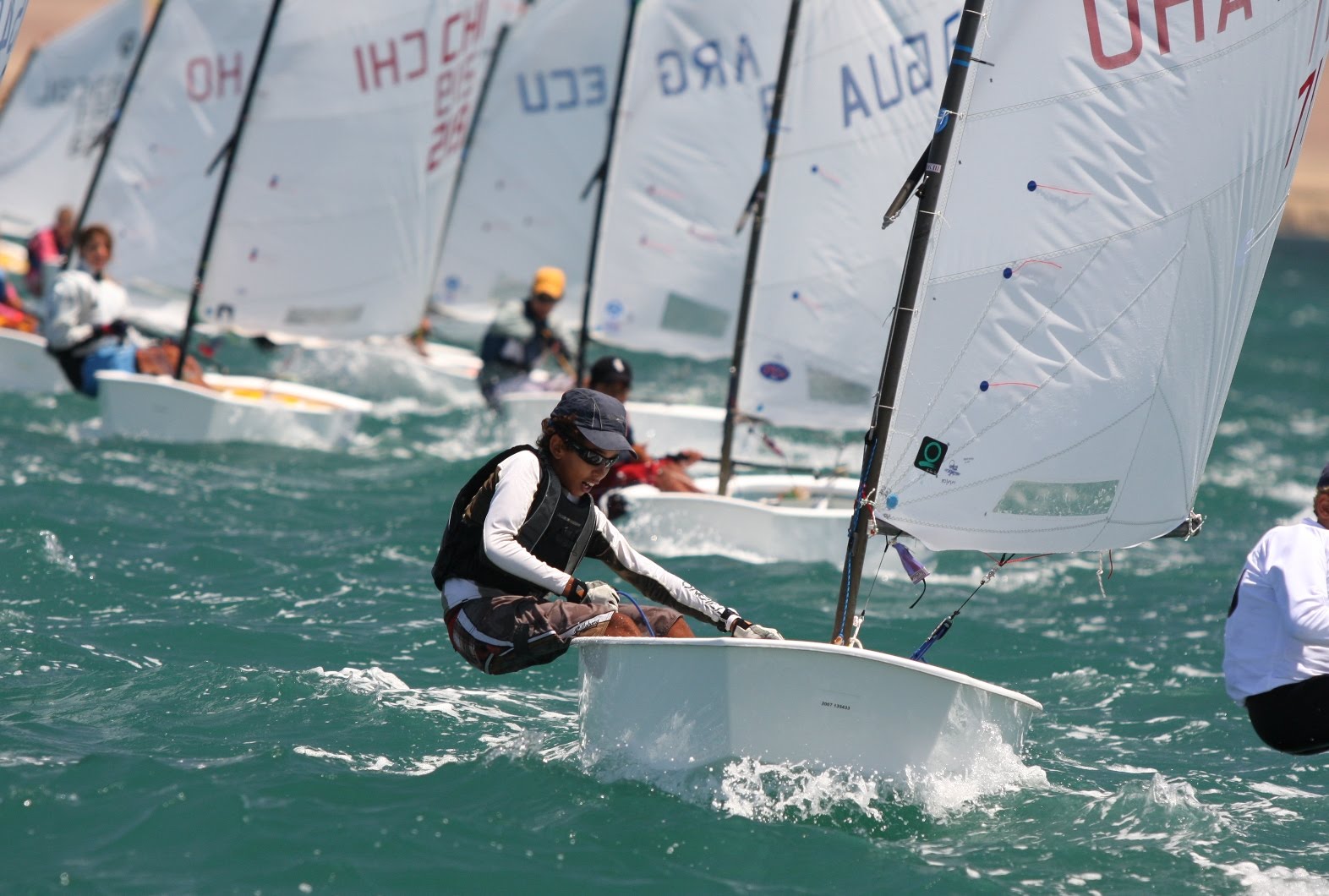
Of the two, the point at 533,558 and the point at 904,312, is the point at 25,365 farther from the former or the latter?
the point at 904,312

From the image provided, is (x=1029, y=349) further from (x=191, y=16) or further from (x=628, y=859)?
(x=191, y=16)

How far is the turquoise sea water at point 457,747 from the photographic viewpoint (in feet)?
12.8

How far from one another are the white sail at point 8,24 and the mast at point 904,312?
3251mm

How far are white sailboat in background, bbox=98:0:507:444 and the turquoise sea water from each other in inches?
108

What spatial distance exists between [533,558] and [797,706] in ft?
2.64

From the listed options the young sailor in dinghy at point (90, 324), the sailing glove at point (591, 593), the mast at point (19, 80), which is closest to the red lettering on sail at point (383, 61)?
the young sailor in dinghy at point (90, 324)

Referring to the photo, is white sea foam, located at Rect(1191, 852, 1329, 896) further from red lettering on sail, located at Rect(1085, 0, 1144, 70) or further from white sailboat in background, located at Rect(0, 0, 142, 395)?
white sailboat in background, located at Rect(0, 0, 142, 395)

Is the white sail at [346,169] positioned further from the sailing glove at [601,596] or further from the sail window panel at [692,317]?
the sailing glove at [601,596]

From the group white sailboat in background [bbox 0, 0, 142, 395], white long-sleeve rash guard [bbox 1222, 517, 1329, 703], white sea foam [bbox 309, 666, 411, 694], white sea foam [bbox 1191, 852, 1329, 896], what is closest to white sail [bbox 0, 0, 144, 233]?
white sailboat in background [bbox 0, 0, 142, 395]

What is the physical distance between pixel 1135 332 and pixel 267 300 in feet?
25.7

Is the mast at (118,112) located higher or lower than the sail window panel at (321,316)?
higher

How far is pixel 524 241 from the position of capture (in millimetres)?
14609

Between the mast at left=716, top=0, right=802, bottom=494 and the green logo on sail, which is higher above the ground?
the mast at left=716, top=0, right=802, bottom=494

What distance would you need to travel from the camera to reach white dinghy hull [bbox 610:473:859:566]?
25.6 feet
